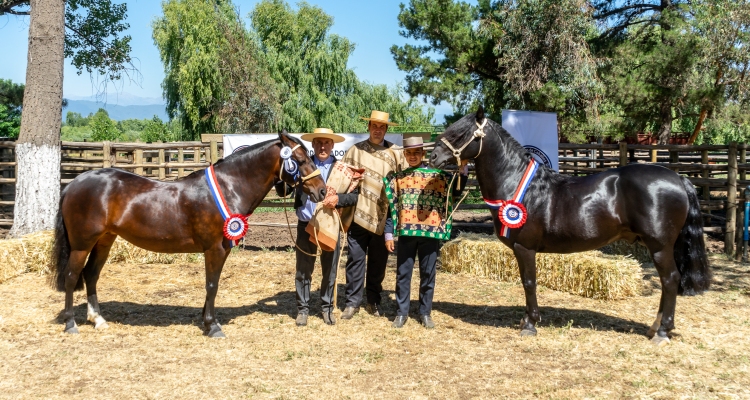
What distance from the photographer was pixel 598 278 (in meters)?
6.63

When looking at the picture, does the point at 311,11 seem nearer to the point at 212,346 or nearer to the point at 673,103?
the point at 673,103

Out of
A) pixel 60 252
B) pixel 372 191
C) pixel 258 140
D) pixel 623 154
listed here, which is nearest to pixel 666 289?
pixel 372 191

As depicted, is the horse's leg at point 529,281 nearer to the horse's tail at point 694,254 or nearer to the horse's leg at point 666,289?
the horse's leg at point 666,289

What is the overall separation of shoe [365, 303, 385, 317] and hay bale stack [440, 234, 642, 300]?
2.17 meters

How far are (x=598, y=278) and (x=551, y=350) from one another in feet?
6.84

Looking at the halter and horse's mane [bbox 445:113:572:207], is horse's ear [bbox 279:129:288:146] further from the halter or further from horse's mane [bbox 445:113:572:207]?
horse's mane [bbox 445:113:572:207]

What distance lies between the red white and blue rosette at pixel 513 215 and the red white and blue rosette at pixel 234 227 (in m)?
2.31

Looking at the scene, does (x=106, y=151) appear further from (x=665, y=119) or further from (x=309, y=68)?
(x=309, y=68)

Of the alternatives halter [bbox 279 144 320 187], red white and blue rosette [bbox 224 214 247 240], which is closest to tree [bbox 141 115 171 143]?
red white and blue rosette [bbox 224 214 247 240]

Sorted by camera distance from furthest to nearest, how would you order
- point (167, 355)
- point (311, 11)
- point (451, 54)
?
point (311, 11), point (451, 54), point (167, 355)

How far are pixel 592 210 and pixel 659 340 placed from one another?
1235mm

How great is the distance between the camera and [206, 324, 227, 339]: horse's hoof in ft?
17.1

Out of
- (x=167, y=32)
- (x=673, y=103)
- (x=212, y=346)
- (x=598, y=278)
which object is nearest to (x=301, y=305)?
(x=212, y=346)

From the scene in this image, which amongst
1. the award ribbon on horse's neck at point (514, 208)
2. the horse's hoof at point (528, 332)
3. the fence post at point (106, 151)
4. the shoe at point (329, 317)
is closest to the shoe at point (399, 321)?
the shoe at point (329, 317)
